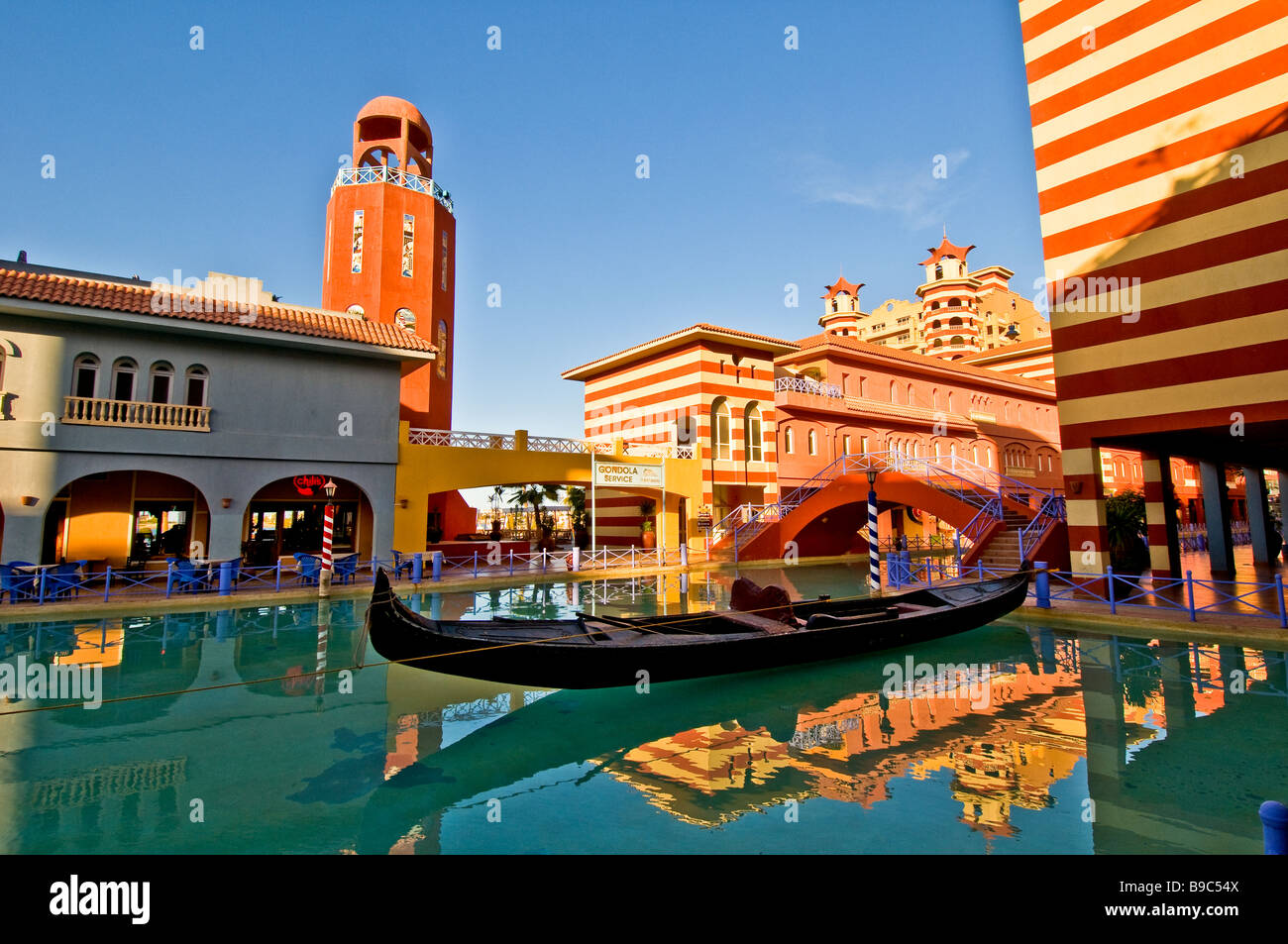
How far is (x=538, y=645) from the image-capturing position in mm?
7887

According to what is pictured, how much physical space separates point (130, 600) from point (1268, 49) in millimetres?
28349

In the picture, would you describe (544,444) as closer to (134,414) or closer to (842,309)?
(134,414)

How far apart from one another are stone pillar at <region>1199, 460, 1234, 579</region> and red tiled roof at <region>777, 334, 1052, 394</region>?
15523 millimetres

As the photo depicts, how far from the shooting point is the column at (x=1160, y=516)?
1897 centimetres

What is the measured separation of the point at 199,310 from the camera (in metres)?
17.4

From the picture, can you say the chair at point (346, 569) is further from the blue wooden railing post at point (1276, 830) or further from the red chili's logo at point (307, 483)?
the blue wooden railing post at point (1276, 830)

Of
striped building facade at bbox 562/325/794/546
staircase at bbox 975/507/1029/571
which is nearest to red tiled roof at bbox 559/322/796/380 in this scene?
striped building facade at bbox 562/325/794/546

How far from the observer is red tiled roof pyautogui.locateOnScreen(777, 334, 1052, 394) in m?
32.1

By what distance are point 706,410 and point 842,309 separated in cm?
3540

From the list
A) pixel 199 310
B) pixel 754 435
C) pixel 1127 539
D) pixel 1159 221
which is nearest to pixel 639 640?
pixel 1159 221

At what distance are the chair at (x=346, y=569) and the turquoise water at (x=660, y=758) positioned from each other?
7251 mm

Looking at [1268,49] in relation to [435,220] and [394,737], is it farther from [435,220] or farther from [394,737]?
[435,220]

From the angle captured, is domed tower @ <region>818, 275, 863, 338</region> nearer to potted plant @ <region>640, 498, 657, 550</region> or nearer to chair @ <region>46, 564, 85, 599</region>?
potted plant @ <region>640, 498, 657, 550</region>
